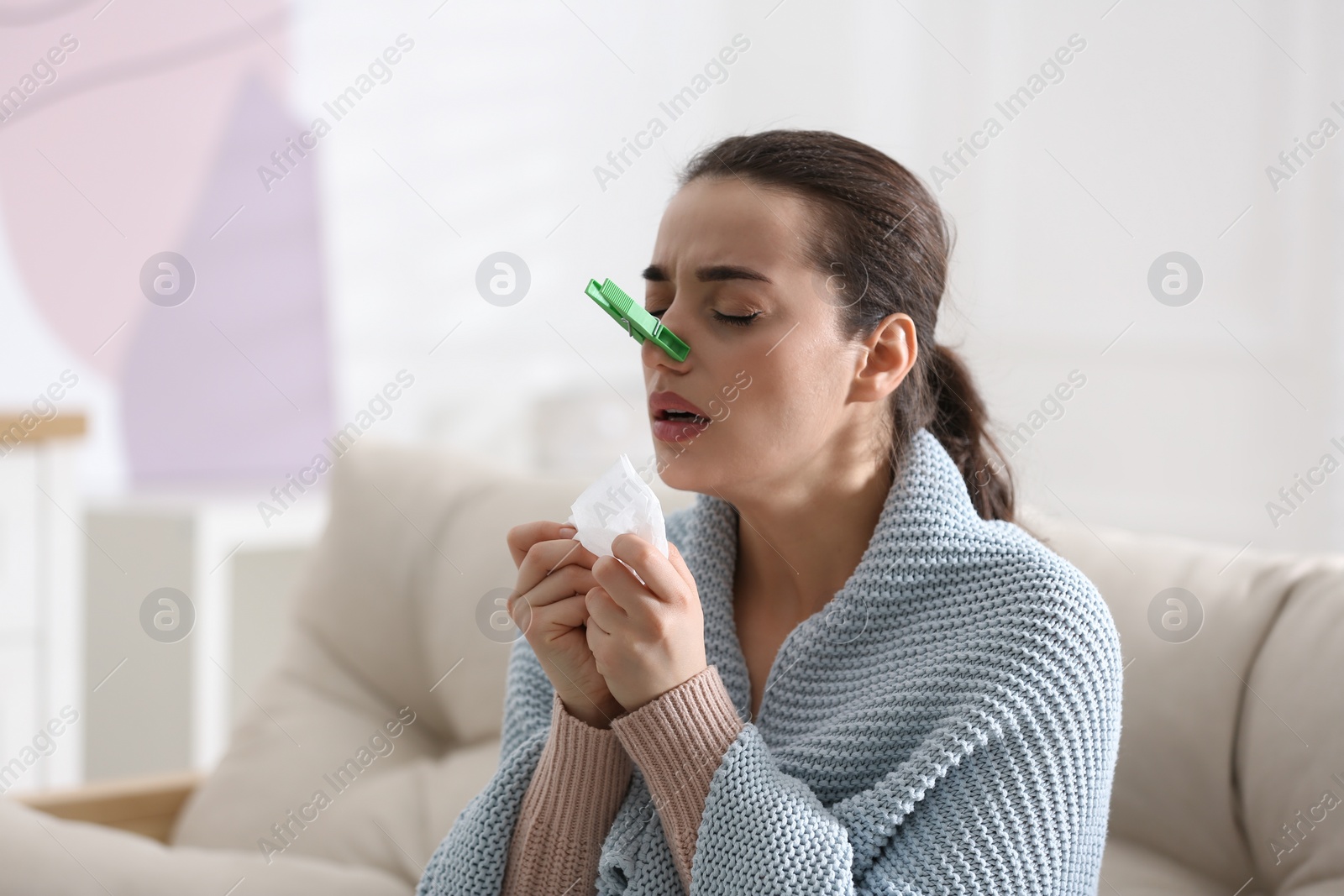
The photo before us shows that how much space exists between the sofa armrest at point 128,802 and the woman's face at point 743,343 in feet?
3.57

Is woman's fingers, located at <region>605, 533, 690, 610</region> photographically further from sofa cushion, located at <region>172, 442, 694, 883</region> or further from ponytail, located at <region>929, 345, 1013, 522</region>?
sofa cushion, located at <region>172, 442, 694, 883</region>

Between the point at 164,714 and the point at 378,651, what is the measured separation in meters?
1.36

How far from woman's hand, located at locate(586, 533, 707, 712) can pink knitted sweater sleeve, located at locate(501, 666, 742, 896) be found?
0.06 ft

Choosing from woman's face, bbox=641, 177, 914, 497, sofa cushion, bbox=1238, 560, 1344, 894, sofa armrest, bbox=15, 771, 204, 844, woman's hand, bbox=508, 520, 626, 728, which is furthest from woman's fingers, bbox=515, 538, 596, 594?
sofa armrest, bbox=15, 771, 204, 844

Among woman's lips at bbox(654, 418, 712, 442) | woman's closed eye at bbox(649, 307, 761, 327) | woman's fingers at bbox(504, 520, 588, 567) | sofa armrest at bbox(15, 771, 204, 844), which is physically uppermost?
woman's closed eye at bbox(649, 307, 761, 327)

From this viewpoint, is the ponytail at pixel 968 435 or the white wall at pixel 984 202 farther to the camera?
the white wall at pixel 984 202

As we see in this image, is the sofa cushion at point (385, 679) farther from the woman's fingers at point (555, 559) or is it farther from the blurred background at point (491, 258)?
the blurred background at point (491, 258)

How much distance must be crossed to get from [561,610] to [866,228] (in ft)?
1.52

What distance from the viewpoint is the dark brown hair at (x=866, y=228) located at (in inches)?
44.8

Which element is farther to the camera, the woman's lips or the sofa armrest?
the sofa armrest

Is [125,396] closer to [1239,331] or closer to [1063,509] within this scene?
[1063,509]

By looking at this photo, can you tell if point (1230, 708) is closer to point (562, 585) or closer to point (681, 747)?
point (681, 747)

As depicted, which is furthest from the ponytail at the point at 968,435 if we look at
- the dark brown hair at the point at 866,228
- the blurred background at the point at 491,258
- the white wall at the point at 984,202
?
the white wall at the point at 984,202

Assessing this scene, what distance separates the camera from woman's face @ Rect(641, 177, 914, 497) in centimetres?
108
